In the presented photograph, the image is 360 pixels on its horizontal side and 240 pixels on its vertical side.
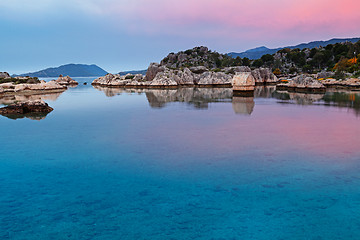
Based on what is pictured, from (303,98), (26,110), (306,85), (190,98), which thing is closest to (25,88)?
(26,110)

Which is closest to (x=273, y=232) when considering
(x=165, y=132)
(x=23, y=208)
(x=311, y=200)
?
(x=311, y=200)

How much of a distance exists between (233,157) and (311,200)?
5.70m

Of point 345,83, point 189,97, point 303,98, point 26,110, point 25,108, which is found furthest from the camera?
point 345,83

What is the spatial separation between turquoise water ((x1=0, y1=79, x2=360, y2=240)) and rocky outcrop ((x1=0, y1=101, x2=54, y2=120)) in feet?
37.6

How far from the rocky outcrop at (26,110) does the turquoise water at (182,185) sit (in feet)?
37.6

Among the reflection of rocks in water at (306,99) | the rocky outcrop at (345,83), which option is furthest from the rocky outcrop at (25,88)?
the rocky outcrop at (345,83)

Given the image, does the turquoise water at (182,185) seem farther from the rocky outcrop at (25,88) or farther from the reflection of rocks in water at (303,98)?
the rocky outcrop at (25,88)

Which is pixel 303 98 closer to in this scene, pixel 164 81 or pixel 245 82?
pixel 245 82

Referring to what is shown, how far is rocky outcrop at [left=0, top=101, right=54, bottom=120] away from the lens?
1297 inches

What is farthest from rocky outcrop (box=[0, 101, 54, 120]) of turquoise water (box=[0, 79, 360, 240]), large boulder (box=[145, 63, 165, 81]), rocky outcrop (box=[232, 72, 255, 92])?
large boulder (box=[145, 63, 165, 81])

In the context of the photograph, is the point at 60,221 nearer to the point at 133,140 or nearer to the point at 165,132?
the point at 133,140

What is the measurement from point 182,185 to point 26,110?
103 feet

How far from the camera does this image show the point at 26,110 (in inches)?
1383

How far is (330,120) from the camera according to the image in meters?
27.6
